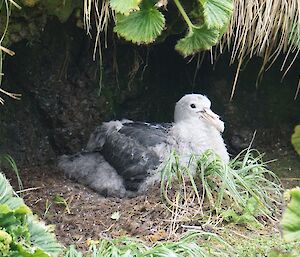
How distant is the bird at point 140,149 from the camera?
493 centimetres

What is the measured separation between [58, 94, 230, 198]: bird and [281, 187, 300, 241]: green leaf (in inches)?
107

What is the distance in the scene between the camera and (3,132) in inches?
216

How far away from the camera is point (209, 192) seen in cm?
454

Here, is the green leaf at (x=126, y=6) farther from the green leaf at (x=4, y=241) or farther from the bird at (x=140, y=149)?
the green leaf at (x=4, y=241)

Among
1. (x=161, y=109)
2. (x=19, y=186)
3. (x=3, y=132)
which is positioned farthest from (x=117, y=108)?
(x=19, y=186)

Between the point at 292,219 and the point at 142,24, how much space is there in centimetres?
240

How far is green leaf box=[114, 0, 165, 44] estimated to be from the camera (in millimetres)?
4176

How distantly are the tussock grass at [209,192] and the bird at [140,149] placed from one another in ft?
0.45

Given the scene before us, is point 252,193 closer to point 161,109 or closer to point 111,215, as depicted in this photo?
point 111,215

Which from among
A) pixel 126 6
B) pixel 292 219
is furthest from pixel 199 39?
pixel 292 219

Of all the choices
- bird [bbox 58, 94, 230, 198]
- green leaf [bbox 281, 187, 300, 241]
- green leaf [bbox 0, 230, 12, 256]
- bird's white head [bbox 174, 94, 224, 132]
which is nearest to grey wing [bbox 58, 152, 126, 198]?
bird [bbox 58, 94, 230, 198]

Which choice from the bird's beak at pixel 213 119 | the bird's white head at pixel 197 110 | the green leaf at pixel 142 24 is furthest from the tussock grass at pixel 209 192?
the green leaf at pixel 142 24

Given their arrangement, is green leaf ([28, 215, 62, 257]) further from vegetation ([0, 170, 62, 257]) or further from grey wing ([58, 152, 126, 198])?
grey wing ([58, 152, 126, 198])

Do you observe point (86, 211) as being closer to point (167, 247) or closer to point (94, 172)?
point (94, 172)
